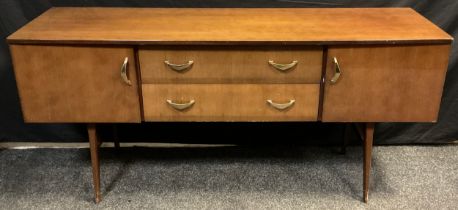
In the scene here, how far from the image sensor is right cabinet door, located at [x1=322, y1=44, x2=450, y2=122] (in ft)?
4.71

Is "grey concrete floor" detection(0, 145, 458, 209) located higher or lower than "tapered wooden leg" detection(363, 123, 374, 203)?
lower

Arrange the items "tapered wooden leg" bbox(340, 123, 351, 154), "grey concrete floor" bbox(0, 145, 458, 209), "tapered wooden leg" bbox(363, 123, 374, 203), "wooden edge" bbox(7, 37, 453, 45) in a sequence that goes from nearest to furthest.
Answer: "wooden edge" bbox(7, 37, 453, 45) → "tapered wooden leg" bbox(363, 123, 374, 203) → "grey concrete floor" bbox(0, 145, 458, 209) → "tapered wooden leg" bbox(340, 123, 351, 154)

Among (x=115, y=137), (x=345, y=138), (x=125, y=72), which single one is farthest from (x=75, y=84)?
(x=345, y=138)

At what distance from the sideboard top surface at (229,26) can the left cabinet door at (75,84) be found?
0.04m

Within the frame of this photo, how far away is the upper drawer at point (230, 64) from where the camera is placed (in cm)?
145

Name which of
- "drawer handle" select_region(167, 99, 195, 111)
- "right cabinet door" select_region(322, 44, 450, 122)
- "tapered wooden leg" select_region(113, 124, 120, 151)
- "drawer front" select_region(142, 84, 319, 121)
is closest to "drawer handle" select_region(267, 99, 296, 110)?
"drawer front" select_region(142, 84, 319, 121)

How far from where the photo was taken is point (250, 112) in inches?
60.3

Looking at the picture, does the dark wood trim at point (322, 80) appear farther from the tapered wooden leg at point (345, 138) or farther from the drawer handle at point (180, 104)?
the tapered wooden leg at point (345, 138)

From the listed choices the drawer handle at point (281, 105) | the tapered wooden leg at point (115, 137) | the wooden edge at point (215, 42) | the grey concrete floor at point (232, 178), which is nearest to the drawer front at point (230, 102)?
the drawer handle at point (281, 105)

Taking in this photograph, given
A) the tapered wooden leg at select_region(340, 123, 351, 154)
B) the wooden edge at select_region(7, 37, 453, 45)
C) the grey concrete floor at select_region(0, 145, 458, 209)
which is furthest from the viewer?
the tapered wooden leg at select_region(340, 123, 351, 154)

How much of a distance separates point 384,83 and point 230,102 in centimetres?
47

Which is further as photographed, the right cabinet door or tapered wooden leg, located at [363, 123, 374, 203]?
tapered wooden leg, located at [363, 123, 374, 203]

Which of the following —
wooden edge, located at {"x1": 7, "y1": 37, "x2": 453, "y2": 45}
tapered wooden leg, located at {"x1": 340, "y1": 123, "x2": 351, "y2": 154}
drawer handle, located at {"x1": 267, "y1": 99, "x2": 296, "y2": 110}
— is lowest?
tapered wooden leg, located at {"x1": 340, "y1": 123, "x2": 351, "y2": 154}

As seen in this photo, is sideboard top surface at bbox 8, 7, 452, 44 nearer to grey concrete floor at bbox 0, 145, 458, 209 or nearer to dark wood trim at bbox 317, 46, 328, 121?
dark wood trim at bbox 317, 46, 328, 121
